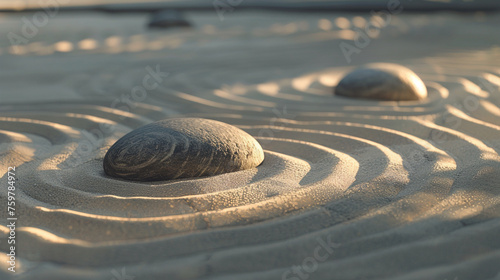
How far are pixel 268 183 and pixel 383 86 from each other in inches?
73.3

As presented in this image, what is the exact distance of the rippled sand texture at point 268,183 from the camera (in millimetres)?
1509

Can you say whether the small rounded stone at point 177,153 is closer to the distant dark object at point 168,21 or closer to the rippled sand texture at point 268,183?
the rippled sand texture at point 268,183

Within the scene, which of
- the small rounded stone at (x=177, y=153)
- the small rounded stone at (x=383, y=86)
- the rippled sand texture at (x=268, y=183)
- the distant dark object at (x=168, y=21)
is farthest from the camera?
the distant dark object at (x=168, y=21)

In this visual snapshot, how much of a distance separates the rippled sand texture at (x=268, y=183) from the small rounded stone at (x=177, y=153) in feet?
0.21

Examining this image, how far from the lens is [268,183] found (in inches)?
Result: 79.2

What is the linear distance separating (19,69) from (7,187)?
3.30m

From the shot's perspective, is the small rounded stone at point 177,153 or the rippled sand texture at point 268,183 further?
the small rounded stone at point 177,153

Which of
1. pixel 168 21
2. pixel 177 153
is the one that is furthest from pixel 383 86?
pixel 168 21

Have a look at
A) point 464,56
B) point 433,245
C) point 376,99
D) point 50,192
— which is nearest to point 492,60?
point 464,56

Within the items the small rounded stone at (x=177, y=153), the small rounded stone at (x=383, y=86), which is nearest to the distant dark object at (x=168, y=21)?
the small rounded stone at (x=383, y=86)

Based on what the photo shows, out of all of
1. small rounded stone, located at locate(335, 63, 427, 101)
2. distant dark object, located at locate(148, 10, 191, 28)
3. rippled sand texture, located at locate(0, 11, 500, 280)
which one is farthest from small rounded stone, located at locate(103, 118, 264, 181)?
distant dark object, located at locate(148, 10, 191, 28)

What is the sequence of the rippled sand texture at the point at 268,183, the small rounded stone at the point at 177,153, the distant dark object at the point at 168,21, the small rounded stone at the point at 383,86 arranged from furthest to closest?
the distant dark object at the point at 168,21, the small rounded stone at the point at 383,86, the small rounded stone at the point at 177,153, the rippled sand texture at the point at 268,183

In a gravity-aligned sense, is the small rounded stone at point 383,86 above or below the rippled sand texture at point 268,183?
above

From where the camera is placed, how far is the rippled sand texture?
4.95 feet
